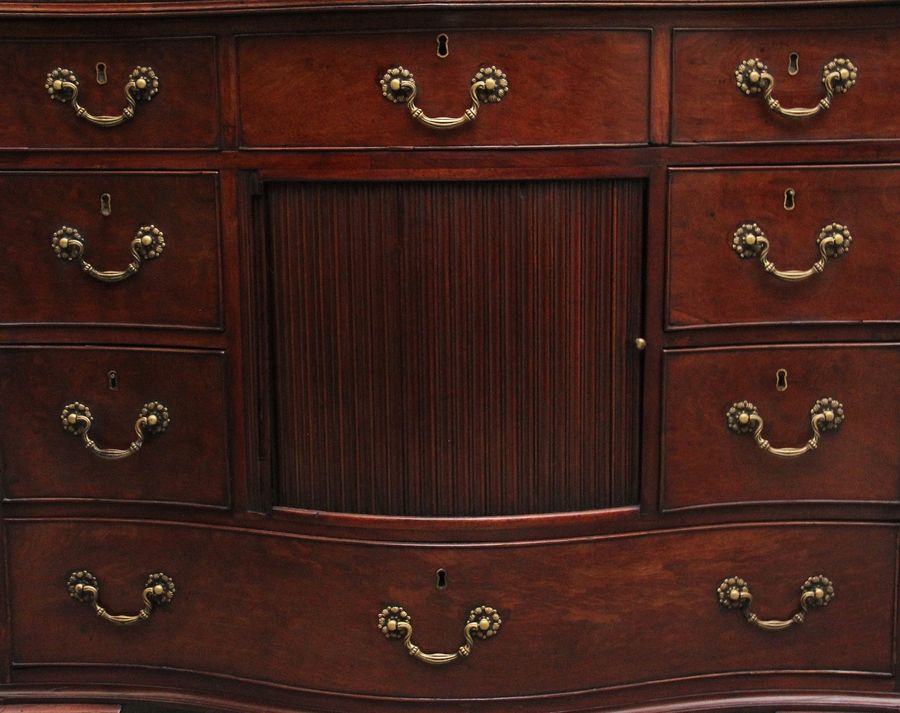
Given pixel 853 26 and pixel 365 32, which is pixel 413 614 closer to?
pixel 365 32

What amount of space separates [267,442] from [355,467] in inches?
4.6

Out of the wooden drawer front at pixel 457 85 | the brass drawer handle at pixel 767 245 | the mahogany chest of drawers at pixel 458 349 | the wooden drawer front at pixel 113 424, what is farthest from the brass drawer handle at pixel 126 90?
the brass drawer handle at pixel 767 245

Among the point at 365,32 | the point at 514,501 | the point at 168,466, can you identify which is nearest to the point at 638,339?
the point at 514,501

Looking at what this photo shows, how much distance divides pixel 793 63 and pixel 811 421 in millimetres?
437

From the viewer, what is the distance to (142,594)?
1.63 metres

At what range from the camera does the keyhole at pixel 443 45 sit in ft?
4.67

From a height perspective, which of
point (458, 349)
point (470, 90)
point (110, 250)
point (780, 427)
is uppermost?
point (470, 90)

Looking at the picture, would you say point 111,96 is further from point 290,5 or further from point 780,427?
point 780,427

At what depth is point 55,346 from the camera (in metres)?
1.58

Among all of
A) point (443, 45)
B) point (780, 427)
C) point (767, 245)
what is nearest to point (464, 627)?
point (780, 427)

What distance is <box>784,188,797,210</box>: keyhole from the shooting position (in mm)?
1496

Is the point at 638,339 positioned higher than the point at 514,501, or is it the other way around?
the point at 638,339

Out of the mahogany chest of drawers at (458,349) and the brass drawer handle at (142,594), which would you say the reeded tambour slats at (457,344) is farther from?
the brass drawer handle at (142,594)

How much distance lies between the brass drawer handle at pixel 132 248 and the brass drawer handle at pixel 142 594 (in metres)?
0.39
